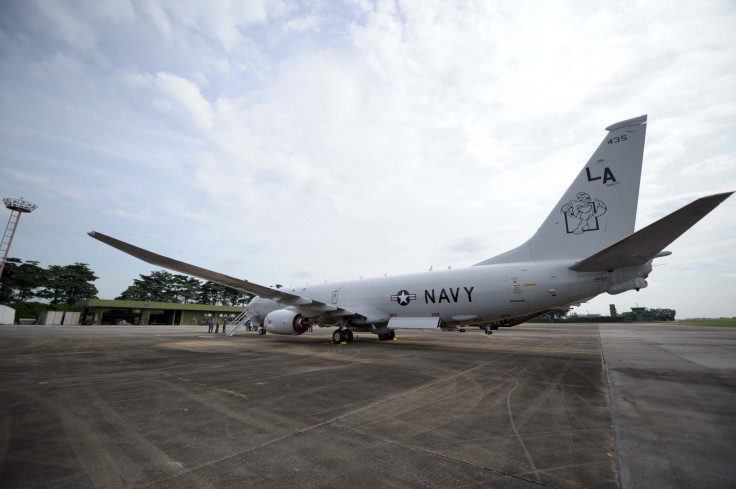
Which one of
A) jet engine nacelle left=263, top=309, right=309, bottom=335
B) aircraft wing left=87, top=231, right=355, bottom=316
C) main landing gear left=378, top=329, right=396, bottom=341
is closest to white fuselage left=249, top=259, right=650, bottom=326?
jet engine nacelle left=263, top=309, right=309, bottom=335

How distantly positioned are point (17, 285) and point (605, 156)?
80.6 m

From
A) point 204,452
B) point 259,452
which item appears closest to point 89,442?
point 204,452

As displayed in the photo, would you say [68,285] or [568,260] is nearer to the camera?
[568,260]

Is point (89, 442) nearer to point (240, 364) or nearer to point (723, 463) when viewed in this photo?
point (240, 364)

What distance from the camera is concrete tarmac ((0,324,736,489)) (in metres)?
2.48

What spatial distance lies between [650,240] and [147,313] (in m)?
61.8

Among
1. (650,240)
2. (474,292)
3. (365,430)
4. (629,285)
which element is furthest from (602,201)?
(365,430)

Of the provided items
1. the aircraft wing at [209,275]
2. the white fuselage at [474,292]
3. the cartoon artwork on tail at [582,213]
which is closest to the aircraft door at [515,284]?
the white fuselage at [474,292]

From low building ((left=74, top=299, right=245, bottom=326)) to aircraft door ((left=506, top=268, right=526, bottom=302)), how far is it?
45.2 m

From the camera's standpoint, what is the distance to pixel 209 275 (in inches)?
462

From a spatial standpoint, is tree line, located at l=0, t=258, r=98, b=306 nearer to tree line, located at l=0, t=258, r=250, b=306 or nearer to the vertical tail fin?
tree line, located at l=0, t=258, r=250, b=306

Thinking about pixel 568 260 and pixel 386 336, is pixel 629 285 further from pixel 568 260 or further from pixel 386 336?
pixel 386 336

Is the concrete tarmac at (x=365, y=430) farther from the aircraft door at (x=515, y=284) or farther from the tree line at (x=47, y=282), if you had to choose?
the tree line at (x=47, y=282)

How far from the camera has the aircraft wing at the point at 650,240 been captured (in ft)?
18.6
